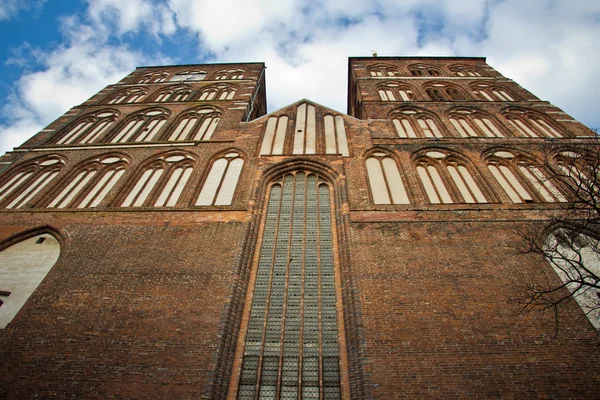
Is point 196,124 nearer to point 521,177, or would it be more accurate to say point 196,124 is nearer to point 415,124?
point 415,124

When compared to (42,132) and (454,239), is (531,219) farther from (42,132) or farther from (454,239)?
(42,132)

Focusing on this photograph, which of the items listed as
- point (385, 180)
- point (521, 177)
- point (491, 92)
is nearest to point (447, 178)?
point (385, 180)

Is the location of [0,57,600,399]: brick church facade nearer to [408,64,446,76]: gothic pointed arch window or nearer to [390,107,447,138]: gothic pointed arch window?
[390,107,447,138]: gothic pointed arch window

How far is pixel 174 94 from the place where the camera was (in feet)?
56.6

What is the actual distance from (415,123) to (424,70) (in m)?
8.47

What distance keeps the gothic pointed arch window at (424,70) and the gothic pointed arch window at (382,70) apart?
953 mm

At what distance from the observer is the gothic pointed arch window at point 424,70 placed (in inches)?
776

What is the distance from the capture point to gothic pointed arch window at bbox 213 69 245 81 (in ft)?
64.1

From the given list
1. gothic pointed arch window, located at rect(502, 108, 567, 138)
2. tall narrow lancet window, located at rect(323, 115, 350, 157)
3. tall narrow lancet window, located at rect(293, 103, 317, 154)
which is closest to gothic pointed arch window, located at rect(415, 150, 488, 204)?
tall narrow lancet window, located at rect(323, 115, 350, 157)

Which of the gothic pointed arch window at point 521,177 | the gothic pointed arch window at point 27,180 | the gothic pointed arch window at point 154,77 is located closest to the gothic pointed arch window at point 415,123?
the gothic pointed arch window at point 521,177

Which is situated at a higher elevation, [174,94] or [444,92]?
[444,92]

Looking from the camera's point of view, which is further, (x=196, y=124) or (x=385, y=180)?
(x=196, y=124)

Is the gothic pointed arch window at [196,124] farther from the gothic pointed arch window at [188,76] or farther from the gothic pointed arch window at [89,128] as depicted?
the gothic pointed arch window at [188,76]

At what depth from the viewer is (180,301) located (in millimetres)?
6559
